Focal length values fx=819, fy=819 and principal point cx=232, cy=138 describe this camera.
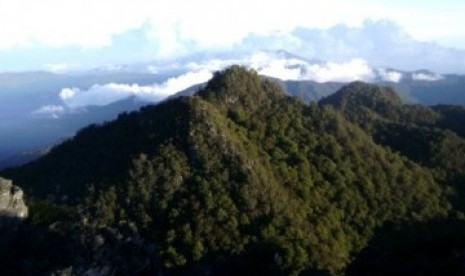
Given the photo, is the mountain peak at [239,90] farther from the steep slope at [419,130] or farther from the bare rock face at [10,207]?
the bare rock face at [10,207]

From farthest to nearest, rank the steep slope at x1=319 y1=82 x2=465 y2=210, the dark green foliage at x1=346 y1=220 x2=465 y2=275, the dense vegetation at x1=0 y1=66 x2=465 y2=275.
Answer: the steep slope at x1=319 y1=82 x2=465 y2=210
the dense vegetation at x1=0 y1=66 x2=465 y2=275
the dark green foliage at x1=346 y1=220 x2=465 y2=275

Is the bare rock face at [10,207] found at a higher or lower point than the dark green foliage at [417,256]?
higher

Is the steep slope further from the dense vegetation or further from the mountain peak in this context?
the mountain peak

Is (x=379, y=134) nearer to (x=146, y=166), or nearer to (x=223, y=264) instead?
(x=146, y=166)

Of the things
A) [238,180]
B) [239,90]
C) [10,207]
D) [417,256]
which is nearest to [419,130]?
[239,90]

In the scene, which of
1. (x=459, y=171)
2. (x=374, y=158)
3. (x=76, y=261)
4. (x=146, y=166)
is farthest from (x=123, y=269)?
(x=459, y=171)

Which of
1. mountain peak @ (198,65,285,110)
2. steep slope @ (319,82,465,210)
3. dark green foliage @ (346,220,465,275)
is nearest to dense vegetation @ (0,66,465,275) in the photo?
mountain peak @ (198,65,285,110)

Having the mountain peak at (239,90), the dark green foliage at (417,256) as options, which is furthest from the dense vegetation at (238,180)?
the dark green foliage at (417,256)
